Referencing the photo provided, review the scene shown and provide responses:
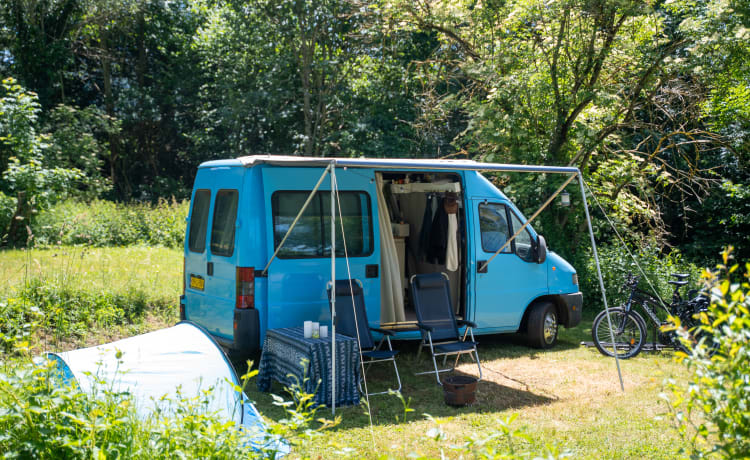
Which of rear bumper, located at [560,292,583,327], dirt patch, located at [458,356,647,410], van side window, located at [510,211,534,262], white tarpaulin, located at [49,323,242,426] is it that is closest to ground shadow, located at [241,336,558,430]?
dirt patch, located at [458,356,647,410]

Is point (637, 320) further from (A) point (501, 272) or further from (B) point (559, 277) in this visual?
(A) point (501, 272)

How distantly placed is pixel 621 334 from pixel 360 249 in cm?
341

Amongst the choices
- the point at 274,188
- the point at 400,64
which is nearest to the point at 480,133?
the point at 274,188

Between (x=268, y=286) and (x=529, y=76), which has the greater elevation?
(x=529, y=76)

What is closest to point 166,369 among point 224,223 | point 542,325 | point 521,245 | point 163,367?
point 163,367

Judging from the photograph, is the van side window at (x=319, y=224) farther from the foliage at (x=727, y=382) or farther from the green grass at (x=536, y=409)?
the foliage at (x=727, y=382)

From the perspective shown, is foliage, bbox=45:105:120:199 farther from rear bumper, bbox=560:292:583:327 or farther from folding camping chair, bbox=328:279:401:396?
rear bumper, bbox=560:292:583:327

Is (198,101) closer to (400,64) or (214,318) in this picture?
(400,64)

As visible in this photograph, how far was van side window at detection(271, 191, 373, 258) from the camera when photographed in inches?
246

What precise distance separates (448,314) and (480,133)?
5.03 metres

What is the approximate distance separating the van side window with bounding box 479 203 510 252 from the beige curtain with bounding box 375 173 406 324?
1143mm

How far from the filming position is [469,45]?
1180cm

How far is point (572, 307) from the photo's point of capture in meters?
8.09

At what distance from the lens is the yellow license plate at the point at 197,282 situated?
6719 millimetres
